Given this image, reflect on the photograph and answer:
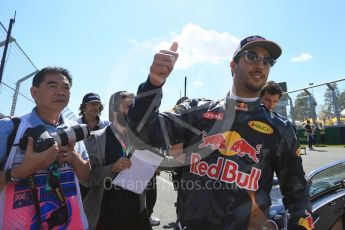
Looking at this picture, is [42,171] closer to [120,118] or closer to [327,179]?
[120,118]

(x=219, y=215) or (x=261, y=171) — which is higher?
(x=261, y=171)

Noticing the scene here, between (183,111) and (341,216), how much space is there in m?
2.49

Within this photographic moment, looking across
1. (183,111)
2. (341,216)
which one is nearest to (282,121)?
(183,111)

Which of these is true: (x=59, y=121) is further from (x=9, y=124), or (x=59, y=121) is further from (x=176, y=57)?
(x=176, y=57)

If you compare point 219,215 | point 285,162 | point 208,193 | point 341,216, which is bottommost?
point 341,216

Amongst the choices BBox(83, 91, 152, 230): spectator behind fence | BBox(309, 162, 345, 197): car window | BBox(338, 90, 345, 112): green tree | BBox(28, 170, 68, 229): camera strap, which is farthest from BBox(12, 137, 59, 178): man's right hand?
BBox(338, 90, 345, 112): green tree

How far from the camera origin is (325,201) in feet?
11.6

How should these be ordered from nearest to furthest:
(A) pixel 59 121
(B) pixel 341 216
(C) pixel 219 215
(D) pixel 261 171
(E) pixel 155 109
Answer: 1. (E) pixel 155 109
2. (C) pixel 219 215
3. (D) pixel 261 171
4. (A) pixel 59 121
5. (B) pixel 341 216

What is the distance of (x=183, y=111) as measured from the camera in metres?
2.02

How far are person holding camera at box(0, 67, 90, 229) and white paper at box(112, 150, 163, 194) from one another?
0.33 m

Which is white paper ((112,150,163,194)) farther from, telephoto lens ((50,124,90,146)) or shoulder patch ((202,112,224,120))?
shoulder patch ((202,112,224,120))

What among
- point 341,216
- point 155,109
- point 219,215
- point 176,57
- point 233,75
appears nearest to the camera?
point 176,57

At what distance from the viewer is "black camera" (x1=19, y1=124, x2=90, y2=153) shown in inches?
82.8

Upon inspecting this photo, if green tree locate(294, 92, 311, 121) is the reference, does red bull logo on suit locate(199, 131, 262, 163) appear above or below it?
below
